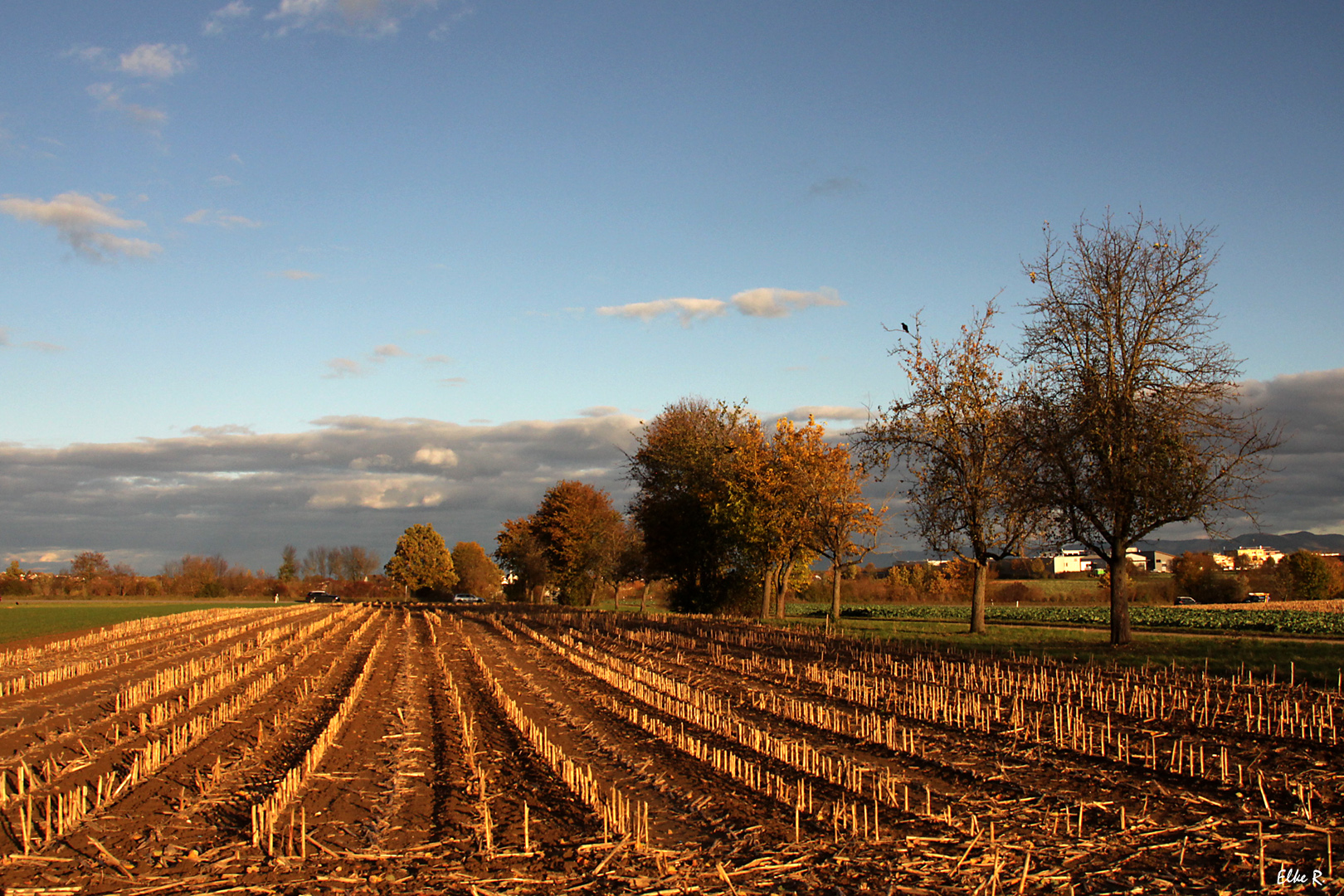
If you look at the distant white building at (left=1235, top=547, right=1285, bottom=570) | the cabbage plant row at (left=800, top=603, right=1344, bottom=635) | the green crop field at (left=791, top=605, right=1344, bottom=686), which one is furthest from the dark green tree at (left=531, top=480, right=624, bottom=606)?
the distant white building at (left=1235, top=547, right=1285, bottom=570)

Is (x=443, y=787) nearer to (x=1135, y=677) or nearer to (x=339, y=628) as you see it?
(x=1135, y=677)

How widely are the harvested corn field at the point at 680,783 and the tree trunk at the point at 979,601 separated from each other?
39.3ft

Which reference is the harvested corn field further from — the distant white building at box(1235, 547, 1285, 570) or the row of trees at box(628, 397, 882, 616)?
the distant white building at box(1235, 547, 1285, 570)

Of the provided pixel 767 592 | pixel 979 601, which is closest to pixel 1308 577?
pixel 767 592

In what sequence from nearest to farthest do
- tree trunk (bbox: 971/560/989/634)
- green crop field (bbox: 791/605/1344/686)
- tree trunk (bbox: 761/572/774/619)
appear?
green crop field (bbox: 791/605/1344/686), tree trunk (bbox: 971/560/989/634), tree trunk (bbox: 761/572/774/619)

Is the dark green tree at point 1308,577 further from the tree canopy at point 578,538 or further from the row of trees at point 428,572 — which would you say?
the row of trees at point 428,572

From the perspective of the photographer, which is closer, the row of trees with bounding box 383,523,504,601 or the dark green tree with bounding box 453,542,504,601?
the row of trees with bounding box 383,523,504,601

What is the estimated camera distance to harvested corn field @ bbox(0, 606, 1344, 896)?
7.36 metres

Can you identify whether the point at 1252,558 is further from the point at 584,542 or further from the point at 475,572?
the point at 475,572

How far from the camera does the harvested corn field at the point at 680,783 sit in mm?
7359

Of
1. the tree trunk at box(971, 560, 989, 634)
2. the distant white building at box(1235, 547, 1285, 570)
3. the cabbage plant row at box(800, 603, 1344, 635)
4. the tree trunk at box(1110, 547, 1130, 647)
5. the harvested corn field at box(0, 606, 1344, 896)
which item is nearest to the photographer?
the harvested corn field at box(0, 606, 1344, 896)

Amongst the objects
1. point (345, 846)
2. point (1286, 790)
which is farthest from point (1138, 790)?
point (345, 846)

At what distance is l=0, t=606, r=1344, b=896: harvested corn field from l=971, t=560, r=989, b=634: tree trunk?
11970 mm

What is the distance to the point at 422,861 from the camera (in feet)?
25.3
